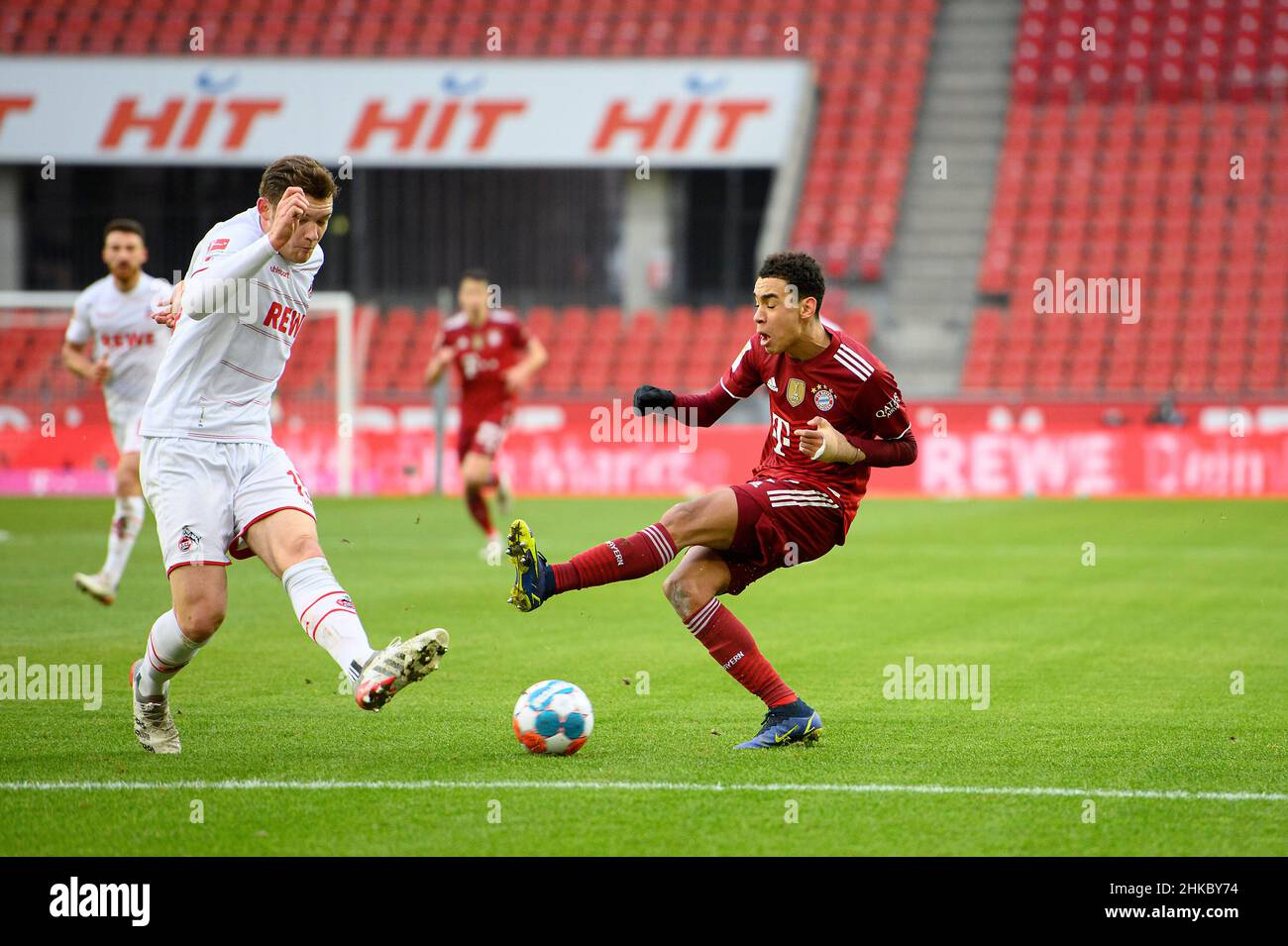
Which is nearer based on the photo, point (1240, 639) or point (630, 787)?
point (630, 787)

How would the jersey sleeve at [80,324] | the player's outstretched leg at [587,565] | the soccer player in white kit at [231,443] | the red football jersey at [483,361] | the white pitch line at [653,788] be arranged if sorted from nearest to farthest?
the white pitch line at [653,788]
the soccer player in white kit at [231,443]
the player's outstretched leg at [587,565]
the jersey sleeve at [80,324]
the red football jersey at [483,361]

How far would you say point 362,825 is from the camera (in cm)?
518

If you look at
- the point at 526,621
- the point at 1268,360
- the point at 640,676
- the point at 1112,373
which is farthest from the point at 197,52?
the point at 640,676

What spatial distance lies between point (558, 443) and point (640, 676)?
53.6ft

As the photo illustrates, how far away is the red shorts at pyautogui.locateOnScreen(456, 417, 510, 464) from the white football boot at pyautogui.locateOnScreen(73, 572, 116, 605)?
195 inches

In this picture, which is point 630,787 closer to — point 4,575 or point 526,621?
point 526,621

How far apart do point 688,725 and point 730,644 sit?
23.7 inches

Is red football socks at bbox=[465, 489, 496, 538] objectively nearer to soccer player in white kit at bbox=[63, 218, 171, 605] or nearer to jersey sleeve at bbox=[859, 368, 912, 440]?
soccer player in white kit at bbox=[63, 218, 171, 605]

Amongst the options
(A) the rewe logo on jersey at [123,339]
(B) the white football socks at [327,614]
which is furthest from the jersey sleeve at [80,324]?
(B) the white football socks at [327,614]

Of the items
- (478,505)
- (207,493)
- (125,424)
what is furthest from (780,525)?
(478,505)

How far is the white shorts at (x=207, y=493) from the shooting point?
20.1 feet

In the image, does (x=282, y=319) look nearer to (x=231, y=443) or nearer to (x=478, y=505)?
(x=231, y=443)
